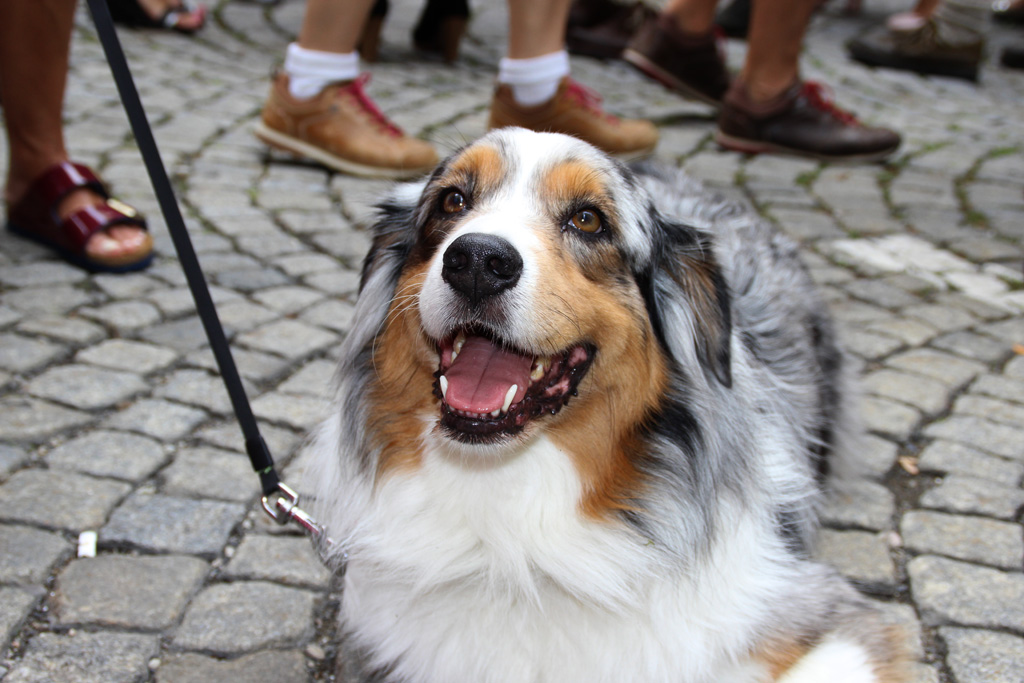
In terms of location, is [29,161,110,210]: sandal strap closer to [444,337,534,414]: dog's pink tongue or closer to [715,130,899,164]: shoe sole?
[444,337,534,414]: dog's pink tongue

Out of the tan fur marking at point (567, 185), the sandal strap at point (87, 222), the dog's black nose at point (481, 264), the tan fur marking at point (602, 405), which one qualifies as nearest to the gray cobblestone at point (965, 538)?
the tan fur marking at point (602, 405)

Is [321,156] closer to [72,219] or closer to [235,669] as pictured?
[72,219]

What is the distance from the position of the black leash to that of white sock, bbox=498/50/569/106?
9.80 feet

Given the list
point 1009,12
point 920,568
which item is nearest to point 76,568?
point 920,568

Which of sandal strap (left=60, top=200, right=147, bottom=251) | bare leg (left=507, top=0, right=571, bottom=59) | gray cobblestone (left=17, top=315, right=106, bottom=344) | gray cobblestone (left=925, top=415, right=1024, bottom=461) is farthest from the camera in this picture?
bare leg (left=507, top=0, right=571, bottom=59)

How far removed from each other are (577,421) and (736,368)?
52cm

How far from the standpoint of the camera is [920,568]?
280 centimetres

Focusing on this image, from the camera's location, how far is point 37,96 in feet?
13.4

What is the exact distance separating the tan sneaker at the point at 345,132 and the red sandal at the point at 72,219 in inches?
53.9

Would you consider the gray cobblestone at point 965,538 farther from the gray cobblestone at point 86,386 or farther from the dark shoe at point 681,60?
the dark shoe at point 681,60

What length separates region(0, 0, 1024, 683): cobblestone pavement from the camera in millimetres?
2486

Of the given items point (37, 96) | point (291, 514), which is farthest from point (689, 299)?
point (37, 96)

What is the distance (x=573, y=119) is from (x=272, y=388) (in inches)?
104

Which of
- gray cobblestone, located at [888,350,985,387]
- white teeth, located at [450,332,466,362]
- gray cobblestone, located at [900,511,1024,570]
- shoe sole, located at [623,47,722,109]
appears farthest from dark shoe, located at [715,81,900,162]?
white teeth, located at [450,332,466,362]
